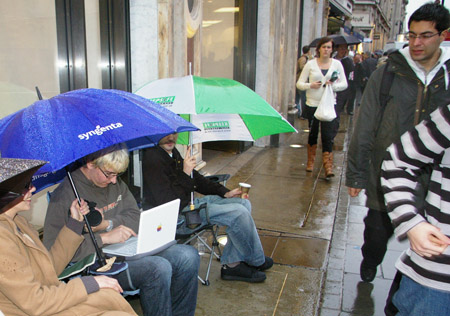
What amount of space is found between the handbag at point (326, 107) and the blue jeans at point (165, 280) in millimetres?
4066

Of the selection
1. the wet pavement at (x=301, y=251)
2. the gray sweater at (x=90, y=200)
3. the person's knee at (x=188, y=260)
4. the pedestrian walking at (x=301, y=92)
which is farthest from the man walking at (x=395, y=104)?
the pedestrian walking at (x=301, y=92)

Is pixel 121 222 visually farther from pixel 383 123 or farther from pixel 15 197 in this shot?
pixel 383 123

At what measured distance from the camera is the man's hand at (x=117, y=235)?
2691 mm

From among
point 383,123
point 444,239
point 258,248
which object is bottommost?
point 258,248

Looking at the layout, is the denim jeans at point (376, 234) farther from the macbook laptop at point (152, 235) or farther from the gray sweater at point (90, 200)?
the gray sweater at point (90, 200)

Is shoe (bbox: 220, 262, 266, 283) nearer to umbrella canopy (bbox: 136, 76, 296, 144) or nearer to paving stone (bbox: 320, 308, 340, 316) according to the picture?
paving stone (bbox: 320, 308, 340, 316)

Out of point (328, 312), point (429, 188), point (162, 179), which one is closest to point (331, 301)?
point (328, 312)

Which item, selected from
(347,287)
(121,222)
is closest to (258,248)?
(347,287)

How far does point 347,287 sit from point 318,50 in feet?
13.1

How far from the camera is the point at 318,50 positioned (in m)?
6.60

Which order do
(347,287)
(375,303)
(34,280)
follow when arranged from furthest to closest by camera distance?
(347,287) < (375,303) < (34,280)

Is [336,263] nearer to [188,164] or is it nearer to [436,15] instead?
[188,164]

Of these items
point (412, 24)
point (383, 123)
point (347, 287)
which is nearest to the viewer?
point (412, 24)

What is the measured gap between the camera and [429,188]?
1.84 m
